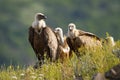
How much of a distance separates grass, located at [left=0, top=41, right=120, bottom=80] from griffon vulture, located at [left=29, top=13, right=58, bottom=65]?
2982mm

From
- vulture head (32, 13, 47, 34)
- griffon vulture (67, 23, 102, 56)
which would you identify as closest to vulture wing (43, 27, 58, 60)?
vulture head (32, 13, 47, 34)

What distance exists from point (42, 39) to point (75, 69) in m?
4.32

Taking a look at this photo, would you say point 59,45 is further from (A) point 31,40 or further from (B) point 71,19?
(B) point 71,19

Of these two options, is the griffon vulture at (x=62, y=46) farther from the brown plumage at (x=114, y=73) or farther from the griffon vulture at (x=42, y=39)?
the brown plumage at (x=114, y=73)

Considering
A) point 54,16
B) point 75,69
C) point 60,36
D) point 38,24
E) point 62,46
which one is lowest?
point 54,16

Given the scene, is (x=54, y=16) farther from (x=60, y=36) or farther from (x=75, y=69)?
(x=75, y=69)

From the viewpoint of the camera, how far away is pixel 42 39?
58.0 feet

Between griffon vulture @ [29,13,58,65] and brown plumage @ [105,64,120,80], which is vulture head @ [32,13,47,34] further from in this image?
brown plumage @ [105,64,120,80]

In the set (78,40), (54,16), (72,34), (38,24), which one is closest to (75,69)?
(78,40)

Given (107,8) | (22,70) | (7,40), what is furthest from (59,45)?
(107,8)

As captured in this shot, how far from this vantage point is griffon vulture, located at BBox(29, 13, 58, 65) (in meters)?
Result: 17.4

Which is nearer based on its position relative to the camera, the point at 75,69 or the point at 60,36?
the point at 75,69

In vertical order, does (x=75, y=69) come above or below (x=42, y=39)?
below

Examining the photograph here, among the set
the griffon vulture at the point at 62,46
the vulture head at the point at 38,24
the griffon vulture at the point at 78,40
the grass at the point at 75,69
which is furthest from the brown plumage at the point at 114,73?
the vulture head at the point at 38,24
